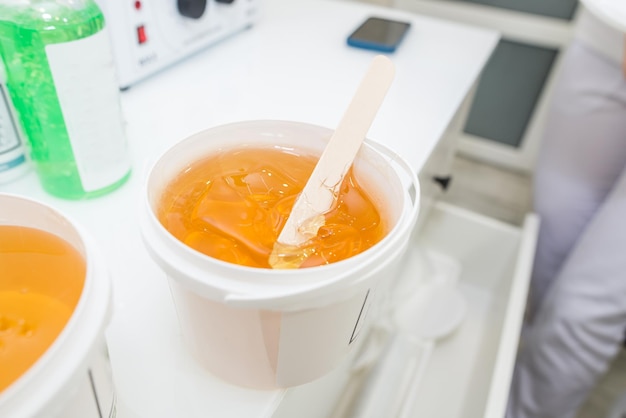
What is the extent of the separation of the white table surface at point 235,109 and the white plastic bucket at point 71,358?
0.06 m

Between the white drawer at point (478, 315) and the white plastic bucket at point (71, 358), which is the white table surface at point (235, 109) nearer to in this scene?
the white plastic bucket at point (71, 358)

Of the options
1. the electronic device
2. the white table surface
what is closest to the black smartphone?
the white table surface

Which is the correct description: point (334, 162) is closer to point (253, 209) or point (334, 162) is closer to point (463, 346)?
point (253, 209)

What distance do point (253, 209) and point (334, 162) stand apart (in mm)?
62

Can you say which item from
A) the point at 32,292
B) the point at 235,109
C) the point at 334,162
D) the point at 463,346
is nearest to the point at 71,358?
the point at 32,292

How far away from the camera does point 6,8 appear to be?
0.35 metres

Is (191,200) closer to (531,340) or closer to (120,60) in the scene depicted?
(120,60)

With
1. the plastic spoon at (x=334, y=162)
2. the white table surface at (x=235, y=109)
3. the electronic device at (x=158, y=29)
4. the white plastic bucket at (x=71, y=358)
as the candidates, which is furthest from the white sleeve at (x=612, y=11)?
the white plastic bucket at (x=71, y=358)

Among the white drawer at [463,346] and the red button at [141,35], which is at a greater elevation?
the red button at [141,35]

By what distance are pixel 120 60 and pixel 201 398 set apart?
16.2 inches

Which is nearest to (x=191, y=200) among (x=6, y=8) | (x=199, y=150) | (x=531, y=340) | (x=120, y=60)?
(x=199, y=150)

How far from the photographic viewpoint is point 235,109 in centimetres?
54

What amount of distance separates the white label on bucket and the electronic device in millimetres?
415

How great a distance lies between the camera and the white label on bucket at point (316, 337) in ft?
0.82
